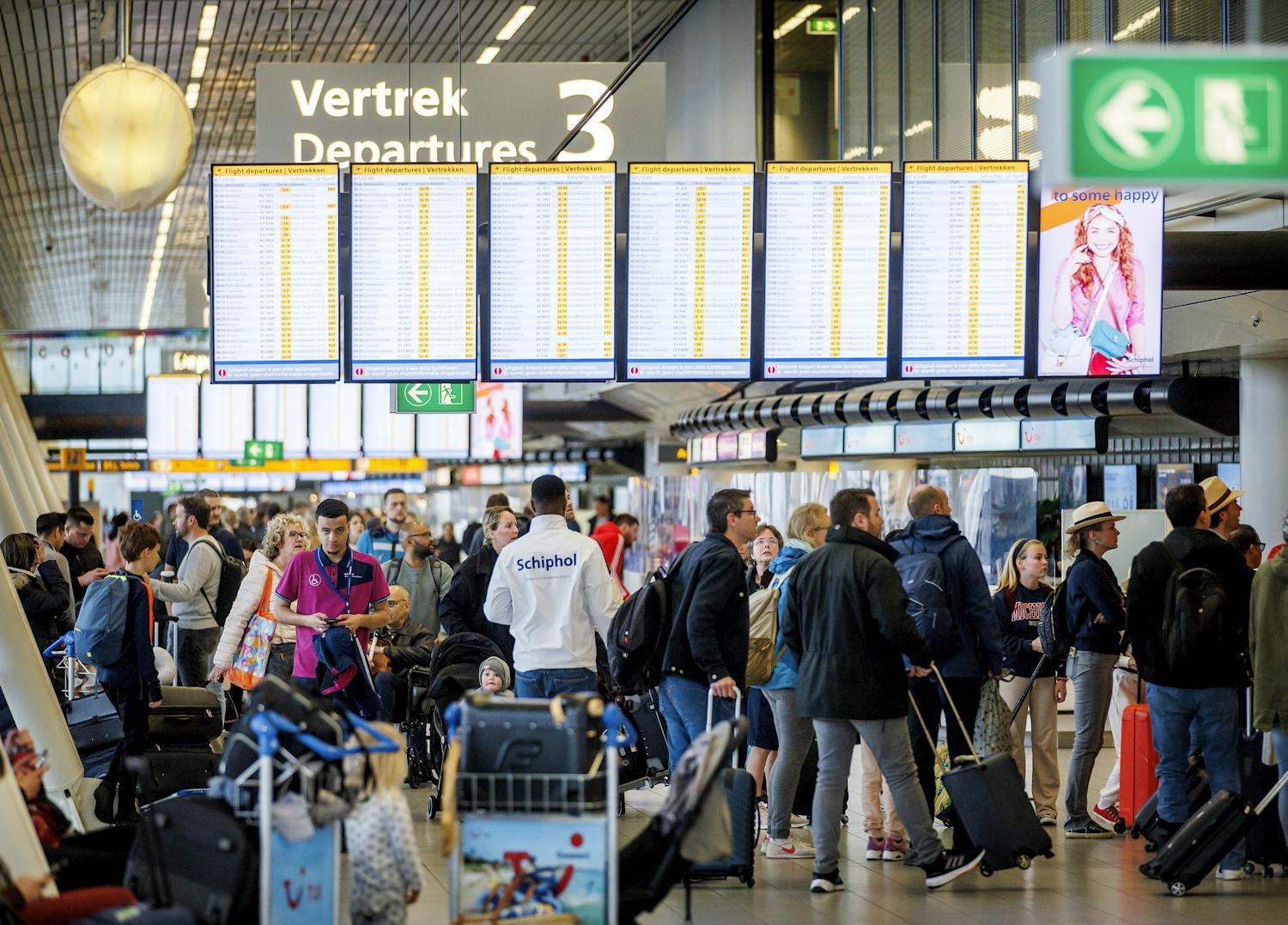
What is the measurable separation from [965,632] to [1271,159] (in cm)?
348

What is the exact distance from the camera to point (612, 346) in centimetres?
883

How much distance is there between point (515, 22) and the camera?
67.7 ft

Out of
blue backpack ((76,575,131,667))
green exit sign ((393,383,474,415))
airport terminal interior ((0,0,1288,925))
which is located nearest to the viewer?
airport terminal interior ((0,0,1288,925))

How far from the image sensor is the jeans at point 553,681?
7504mm

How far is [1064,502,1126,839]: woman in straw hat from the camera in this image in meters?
8.26

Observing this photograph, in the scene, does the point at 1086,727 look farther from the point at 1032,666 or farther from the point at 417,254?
the point at 417,254

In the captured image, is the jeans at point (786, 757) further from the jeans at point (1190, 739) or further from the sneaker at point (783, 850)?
the jeans at point (1190, 739)

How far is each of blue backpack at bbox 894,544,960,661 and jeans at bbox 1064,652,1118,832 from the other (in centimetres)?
114

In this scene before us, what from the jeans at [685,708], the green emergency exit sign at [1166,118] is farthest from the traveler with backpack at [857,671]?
the green emergency exit sign at [1166,118]

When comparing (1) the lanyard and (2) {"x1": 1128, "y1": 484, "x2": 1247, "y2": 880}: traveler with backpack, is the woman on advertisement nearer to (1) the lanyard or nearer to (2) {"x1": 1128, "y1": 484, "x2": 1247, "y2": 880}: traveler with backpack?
(2) {"x1": 1128, "y1": 484, "x2": 1247, "y2": 880}: traveler with backpack

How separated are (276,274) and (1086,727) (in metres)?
4.87

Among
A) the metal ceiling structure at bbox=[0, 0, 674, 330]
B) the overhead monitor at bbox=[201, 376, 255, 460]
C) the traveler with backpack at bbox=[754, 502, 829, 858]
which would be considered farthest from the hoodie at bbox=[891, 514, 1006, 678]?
the overhead monitor at bbox=[201, 376, 255, 460]

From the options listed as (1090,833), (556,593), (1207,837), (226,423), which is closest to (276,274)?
(556,593)

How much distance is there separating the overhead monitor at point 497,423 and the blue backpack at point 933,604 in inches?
627
